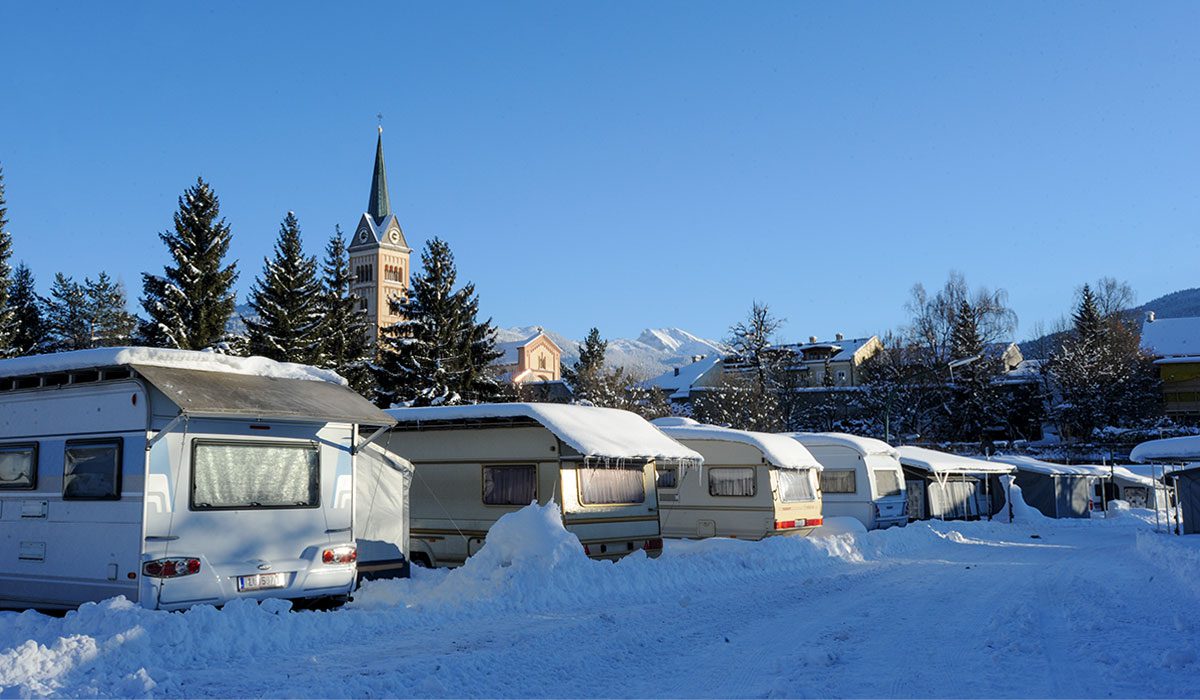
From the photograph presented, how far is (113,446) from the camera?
397 inches

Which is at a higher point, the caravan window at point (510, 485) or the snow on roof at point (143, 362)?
the snow on roof at point (143, 362)

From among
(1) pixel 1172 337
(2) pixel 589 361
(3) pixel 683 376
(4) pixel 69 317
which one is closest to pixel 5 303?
(4) pixel 69 317

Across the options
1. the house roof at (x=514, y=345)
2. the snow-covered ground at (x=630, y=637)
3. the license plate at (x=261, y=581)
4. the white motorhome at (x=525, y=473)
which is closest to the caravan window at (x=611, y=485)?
the white motorhome at (x=525, y=473)

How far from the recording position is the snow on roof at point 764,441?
21.5m

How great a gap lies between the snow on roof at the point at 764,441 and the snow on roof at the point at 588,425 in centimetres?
365

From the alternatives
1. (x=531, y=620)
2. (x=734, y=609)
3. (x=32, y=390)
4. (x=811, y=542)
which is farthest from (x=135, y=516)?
(x=811, y=542)

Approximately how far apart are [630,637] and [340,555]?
12.1 ft

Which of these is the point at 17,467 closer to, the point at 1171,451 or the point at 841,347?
the point at 1171,451

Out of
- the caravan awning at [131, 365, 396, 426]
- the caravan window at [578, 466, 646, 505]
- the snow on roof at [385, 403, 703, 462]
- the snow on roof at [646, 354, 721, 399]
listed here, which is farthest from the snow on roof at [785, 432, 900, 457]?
the snow on roof at [646, 354, 721, 399]

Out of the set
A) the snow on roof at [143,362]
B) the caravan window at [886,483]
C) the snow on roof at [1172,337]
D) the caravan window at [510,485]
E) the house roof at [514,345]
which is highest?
the house roof at [514,345]

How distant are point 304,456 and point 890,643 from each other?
6800 millimetres

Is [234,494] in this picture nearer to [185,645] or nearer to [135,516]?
[135,516]

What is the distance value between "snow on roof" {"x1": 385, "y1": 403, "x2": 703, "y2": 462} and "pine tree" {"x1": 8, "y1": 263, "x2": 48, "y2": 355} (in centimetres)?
2614

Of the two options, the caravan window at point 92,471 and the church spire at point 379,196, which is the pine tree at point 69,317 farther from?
the church spire at point 379,196
